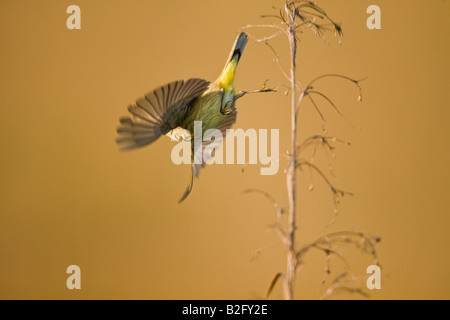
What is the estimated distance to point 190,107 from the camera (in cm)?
98

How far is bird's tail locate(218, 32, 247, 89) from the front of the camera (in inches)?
35.8

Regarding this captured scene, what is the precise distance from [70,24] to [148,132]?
1330 mm

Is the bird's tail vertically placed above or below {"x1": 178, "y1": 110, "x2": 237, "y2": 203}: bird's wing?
above

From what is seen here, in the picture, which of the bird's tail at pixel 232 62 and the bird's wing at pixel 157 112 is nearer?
the bird's wing at pixel 157 112

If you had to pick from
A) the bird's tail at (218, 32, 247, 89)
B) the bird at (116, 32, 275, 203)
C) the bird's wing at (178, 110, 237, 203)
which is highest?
the bird's tail at (218, 32, 247, 89)

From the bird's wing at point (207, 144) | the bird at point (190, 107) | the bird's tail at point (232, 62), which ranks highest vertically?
the bird's tail at point (232, 62)

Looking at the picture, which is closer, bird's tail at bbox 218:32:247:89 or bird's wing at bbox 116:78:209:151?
bird's wing at bbox 116:78:209:151

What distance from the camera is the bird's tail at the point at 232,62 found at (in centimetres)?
91

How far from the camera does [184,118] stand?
0.98 metres

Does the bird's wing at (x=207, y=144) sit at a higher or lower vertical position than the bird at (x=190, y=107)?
lower

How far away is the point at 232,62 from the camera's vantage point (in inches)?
36.4

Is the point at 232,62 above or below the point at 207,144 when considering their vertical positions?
above

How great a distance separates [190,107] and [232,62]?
5.1 inches

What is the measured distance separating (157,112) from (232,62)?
172 millimetres
